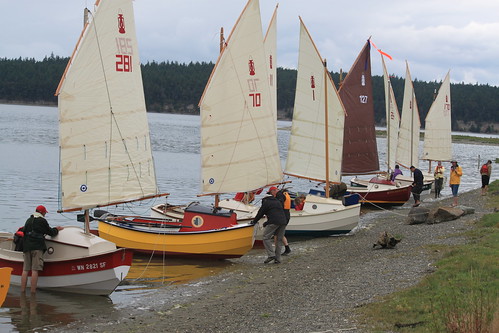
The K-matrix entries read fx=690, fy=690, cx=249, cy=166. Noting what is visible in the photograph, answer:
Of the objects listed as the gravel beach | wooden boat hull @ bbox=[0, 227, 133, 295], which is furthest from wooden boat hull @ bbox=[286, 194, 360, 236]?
wooden boat hull @ bbox=[0, 227, 133, 295]

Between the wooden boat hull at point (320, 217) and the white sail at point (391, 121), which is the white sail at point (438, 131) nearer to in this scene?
the white sail at point (391, 121)

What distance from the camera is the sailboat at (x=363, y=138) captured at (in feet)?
128

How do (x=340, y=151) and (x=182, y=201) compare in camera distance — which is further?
(x=182, y=201)

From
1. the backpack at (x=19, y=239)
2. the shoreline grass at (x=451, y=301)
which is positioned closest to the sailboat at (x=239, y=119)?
the backpack at (x=19, y=239)

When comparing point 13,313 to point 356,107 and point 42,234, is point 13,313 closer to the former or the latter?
point 42,234

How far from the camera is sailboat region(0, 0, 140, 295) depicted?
18.3 meters

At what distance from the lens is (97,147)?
68.4 ft

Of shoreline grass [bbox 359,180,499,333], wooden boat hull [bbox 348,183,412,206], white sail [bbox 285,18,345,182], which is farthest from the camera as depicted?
wooden boat hull [bbox 348,183,412,206]

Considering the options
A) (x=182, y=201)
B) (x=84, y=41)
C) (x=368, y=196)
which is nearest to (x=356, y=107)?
(x=368, y=196)

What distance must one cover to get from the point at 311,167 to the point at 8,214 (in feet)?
51.0

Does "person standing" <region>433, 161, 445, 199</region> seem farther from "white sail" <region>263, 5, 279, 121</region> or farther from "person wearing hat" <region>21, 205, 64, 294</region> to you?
"person wearing hat" <region>21, 205, 64, 294</region>

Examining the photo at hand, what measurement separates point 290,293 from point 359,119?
972 inches

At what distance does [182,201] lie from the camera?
4403 centimetres

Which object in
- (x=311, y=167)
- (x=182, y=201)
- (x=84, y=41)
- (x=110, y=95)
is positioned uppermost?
(x=84, y=41)
